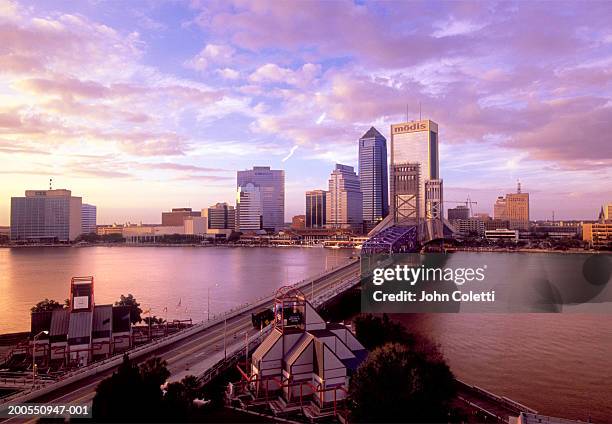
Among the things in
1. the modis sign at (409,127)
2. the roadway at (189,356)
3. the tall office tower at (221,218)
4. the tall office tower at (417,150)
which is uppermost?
the modis sign at (409,127)

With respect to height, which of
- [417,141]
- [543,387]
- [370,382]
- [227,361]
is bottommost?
[543,387]

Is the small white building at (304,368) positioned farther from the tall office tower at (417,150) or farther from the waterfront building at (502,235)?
the waterfront building at (502,235)

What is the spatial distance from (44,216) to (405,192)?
60.9 meters

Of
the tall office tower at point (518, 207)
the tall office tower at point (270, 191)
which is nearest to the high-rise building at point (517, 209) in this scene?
the tall office tower at point (518, 207)

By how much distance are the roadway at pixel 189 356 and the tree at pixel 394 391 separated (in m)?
4.08

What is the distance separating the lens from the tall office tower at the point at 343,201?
9400cm

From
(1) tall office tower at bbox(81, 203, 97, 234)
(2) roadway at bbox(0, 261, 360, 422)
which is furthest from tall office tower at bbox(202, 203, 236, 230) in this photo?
(2) roadway at bbox(0, 261, 360, 422)

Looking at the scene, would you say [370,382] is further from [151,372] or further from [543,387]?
[543,387]

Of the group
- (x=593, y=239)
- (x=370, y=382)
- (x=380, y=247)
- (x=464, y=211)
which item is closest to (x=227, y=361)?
(x=370, y=382)

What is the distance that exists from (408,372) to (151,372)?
3.89 metres

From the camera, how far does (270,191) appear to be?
107 meters

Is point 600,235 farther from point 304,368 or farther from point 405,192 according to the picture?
point 304,368

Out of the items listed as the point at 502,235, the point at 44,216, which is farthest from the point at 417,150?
the point at 44,216

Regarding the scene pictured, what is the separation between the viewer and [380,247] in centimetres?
3909
